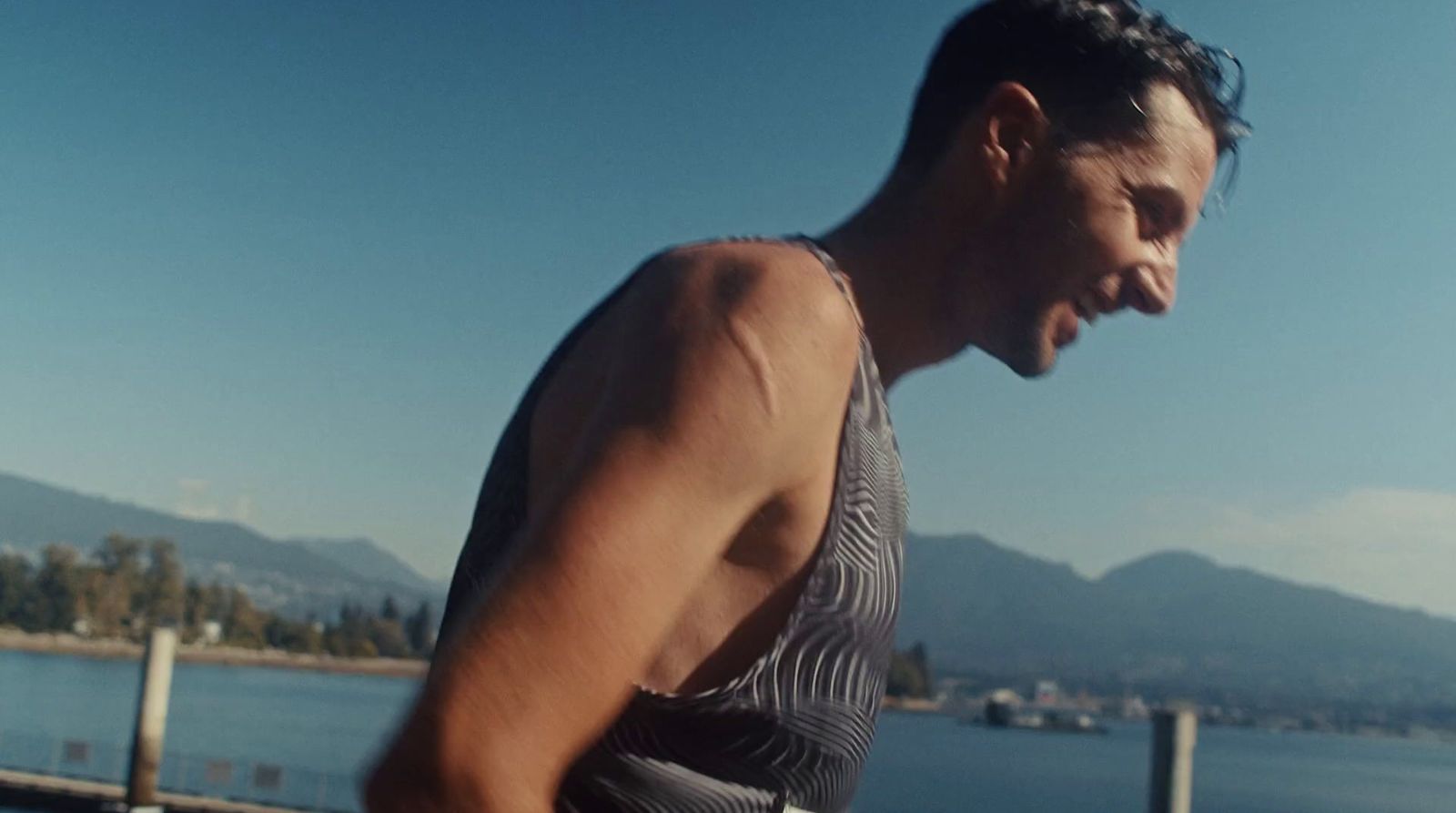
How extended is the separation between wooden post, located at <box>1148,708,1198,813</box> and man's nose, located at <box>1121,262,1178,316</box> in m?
9.44

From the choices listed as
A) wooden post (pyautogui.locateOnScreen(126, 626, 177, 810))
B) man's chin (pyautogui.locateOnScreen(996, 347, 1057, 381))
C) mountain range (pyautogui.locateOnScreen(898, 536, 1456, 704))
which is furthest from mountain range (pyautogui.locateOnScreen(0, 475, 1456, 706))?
man's chin (pyautogui.locateOnScreen(996, 347, 1057, 381))

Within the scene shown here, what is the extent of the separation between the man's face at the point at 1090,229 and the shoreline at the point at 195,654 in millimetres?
77759

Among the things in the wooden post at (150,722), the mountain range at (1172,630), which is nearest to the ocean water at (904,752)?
the wooden post at (150,722)

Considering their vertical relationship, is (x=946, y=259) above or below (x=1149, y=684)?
above

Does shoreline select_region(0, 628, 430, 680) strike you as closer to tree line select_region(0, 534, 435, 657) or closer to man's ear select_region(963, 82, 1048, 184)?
tree line select_region(0, 534, 435, 657)

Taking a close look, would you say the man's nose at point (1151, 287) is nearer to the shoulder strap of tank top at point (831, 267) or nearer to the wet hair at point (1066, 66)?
the wet hair at point (1066, 66)

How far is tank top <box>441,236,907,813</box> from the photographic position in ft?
2.45

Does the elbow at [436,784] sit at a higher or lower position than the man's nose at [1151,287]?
lower

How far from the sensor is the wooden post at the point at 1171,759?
9.78 meters

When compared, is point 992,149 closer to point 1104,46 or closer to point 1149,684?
point 1104,46

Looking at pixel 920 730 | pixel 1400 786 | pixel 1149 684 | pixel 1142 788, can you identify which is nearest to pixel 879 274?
pixel 1142 788

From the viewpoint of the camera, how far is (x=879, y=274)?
2.97 ft

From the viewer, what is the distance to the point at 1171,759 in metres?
9.92

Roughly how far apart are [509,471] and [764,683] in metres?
0.25
